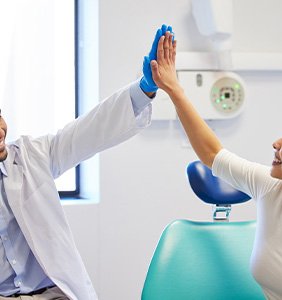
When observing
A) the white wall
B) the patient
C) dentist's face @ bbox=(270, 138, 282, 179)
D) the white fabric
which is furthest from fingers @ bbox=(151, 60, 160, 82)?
the white wall

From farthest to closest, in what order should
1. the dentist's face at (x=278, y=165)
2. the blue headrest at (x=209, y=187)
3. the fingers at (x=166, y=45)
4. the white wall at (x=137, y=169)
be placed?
the white wall at (x=137, y=169)
the blue headrest at (x=209, y=187)
the fingers at (x=166, y=45)
the dentist's face at (x=278, y=165)

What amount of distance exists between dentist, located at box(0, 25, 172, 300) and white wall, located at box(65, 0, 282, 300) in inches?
30.3

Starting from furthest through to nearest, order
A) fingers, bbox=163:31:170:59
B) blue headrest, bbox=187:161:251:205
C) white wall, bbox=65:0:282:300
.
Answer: white wall, bbox=65:0:282:300 < blue headrest, bbox=187:161:251:205 < fingers, bbox=163:31:170:59

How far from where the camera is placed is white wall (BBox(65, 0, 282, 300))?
8.56 feet

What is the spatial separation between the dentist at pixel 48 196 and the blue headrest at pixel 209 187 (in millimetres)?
237

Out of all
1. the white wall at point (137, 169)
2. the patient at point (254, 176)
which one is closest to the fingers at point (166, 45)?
the patient at point (254, 176)

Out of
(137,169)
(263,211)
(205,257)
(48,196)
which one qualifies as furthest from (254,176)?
(137,169)

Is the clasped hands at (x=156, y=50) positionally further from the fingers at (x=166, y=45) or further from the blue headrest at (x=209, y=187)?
the blue headrest at (x=209, y=187)

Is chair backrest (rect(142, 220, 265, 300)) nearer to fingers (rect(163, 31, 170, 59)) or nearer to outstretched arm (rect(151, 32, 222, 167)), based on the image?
outstretched arm (rect(151, 32, 222, 167))

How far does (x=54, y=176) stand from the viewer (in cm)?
189

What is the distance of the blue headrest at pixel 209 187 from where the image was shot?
1846 millimetres

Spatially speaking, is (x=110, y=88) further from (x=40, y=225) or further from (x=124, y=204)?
(x=40, y=225)

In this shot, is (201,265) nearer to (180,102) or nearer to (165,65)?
(180,102)

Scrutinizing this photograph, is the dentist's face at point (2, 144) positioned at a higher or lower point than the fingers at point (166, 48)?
A: lower
